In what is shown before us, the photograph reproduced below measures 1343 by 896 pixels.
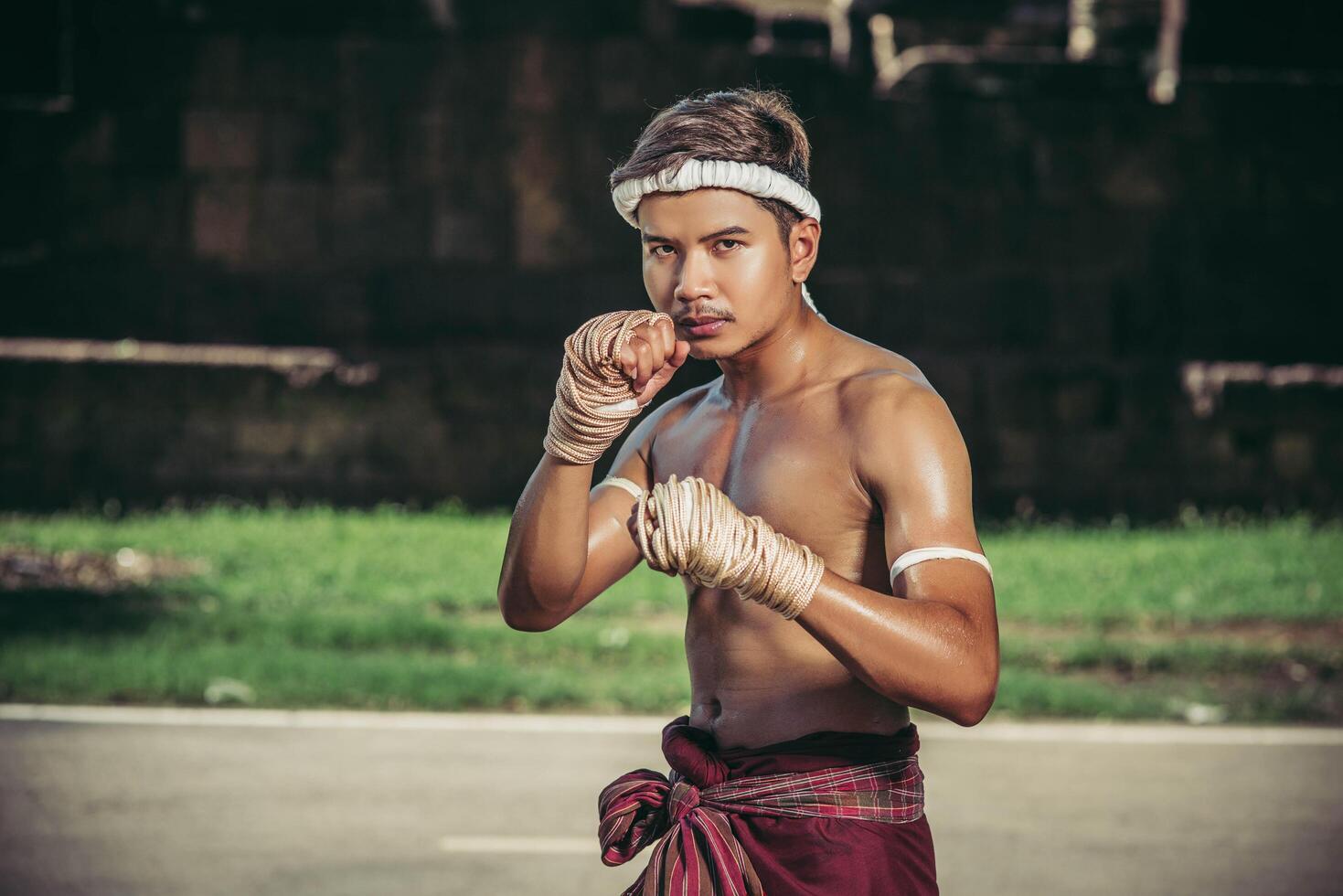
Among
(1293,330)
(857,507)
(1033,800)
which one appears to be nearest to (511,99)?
(1293,330)

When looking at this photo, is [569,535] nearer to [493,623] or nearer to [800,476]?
[800,476]

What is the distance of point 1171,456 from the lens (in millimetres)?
14453

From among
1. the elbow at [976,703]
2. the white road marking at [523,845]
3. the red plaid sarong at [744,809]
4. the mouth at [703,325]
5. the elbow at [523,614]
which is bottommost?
the white road marking at [523,845]

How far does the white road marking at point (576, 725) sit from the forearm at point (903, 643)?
638 centimetres

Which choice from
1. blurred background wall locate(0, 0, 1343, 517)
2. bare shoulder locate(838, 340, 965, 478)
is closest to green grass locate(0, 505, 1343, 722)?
blurred background wall locate(0, 0, 1343, 517)

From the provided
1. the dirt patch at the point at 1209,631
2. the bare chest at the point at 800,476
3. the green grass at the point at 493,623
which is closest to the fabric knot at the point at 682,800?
the bare chest at the point at 800,476

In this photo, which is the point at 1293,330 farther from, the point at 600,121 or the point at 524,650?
the point at 524,650

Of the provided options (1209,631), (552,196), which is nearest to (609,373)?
(1209,631)

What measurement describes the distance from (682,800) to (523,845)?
4.06 meters

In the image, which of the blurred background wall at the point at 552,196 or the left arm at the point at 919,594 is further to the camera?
the blurred background wall at the point at 552,196

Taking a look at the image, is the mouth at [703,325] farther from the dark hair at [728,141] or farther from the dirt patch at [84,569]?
the dirt patch at [84,569]

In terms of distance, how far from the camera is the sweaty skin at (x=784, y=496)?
2.72 m

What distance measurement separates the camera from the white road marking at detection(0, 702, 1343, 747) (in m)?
9.04

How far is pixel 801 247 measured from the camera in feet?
10.3
